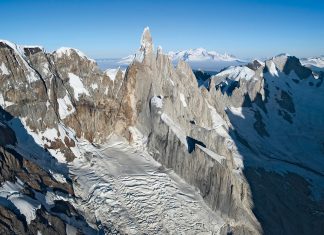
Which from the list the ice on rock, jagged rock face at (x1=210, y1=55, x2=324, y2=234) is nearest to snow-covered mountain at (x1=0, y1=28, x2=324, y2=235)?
the ice on rock

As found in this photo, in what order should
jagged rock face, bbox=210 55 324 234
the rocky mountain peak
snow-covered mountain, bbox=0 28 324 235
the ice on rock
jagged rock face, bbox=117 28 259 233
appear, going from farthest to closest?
the rocky mountain peak, the ice on rock, jagged rock face, bbox=210 55 324 234, jagged rock face, bbox=117 28 259 233, snow-covered mountain, bbox=0 28 324 235

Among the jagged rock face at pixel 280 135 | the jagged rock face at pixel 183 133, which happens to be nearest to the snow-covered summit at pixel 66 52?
the jagged rock face at pixel 183 133

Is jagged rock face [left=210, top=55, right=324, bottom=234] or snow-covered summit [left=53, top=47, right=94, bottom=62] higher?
snow-covered summit [left=53, top=47, right=94, bottom=62]

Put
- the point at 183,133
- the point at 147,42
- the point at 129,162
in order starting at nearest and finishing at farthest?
the point at 129,162 < the point at 183,133 < the point at 147,42

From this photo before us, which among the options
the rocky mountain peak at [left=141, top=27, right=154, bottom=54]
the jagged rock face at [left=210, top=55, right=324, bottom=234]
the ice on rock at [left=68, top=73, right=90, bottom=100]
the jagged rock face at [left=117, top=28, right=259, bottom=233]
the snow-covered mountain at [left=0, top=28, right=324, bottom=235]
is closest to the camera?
the snow-covered mountain at [left=0, top=28, right=324, bottom=235]

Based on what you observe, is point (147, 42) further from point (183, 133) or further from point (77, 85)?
point (183, 133)

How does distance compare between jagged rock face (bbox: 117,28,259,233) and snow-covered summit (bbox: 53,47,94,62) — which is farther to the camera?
snow-covered summit (bbox: 53,47,94,62)

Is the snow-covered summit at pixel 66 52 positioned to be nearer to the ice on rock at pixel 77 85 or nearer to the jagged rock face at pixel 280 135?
the ice on rock at pixel 77 85

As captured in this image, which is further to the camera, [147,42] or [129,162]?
[147,42]

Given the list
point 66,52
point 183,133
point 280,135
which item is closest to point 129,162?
point 183,133

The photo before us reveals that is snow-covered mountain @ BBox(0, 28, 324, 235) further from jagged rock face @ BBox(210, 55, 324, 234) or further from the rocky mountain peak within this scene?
jagged rock face @ BBox(210, 55, 324, 234)
